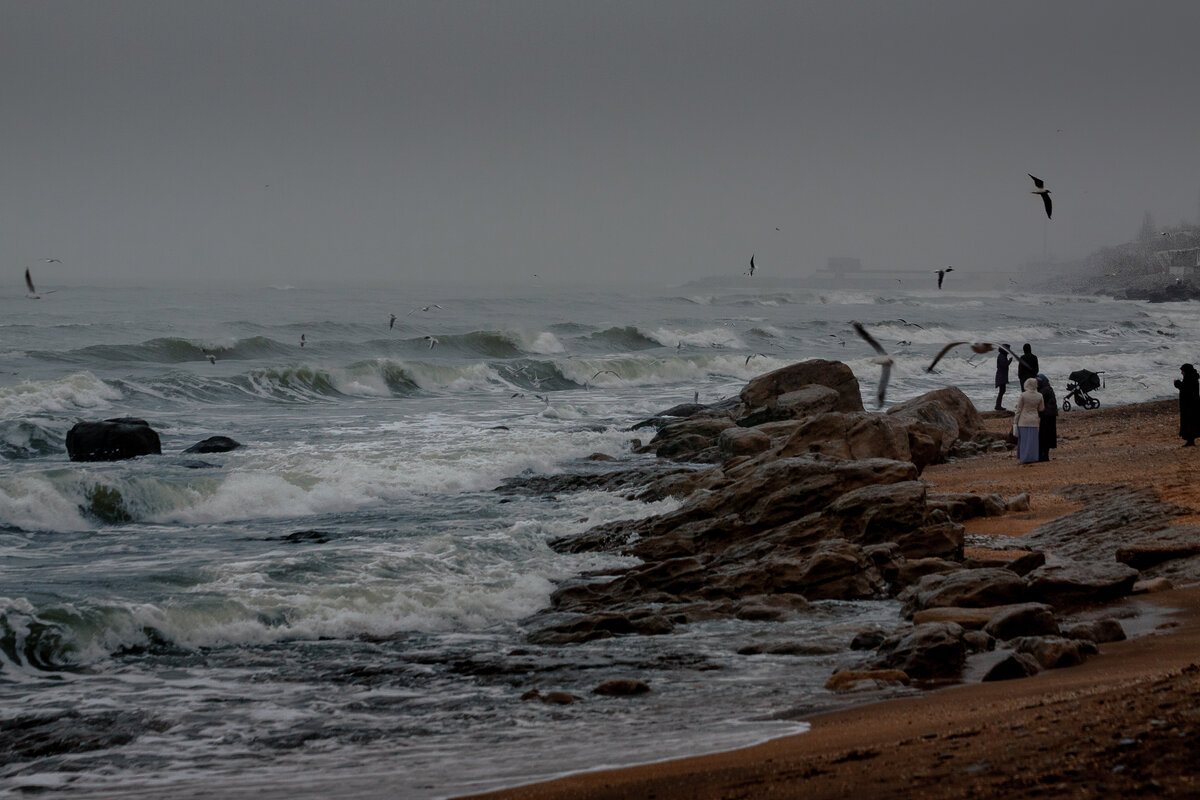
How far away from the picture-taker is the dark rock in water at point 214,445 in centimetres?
2064

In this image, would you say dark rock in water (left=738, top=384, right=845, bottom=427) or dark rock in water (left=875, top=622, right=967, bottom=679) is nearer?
dark rock in water (left=875, top=622, right=967, bottom=679)

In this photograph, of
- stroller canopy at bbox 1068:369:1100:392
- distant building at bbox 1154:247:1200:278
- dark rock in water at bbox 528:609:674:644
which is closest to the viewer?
dark rock in water at bbox 528:609:674:644

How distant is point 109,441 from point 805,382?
12377 mm

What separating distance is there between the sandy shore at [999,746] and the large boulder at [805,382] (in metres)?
13.1

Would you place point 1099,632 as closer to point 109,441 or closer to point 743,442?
point 743,442

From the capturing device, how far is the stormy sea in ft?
23.7

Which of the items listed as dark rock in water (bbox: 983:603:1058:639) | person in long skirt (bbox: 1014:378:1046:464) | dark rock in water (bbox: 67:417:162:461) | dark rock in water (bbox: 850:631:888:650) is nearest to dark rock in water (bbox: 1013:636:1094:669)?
dark rock in water (bbox: 983:603:1058:639)

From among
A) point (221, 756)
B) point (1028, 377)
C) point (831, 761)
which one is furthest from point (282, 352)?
point (831, 761)

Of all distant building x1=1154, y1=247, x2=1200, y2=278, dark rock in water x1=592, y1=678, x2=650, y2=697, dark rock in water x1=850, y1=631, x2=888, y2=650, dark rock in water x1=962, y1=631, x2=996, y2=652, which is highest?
distant building x1=1154, y1=247, x2=1200, y2=278

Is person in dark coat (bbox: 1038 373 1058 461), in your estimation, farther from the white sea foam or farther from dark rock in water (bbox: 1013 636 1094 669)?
the white sea foam

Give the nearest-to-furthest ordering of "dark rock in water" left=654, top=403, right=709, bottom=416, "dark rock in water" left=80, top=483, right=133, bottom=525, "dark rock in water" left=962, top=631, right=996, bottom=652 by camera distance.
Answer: "dark rock in water" left=962, top=631, right=996, bottom=652, "dark rock in water" left=80, top=483, right=133, bottom=525, "dark rock in water" left=654, top=403, right=709, bottom=416

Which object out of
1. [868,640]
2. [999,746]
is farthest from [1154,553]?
[999,746]

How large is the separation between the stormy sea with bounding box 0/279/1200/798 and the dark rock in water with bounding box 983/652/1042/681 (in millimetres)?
1068

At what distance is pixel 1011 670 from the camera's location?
726 cm
